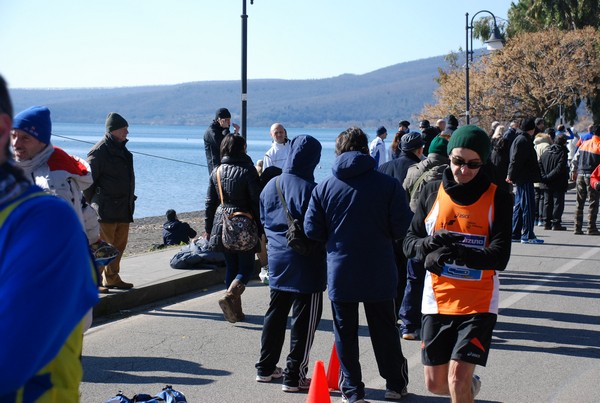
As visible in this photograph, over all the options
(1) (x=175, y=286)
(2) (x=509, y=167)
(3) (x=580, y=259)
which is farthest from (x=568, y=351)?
(2) (x=509, y=167)

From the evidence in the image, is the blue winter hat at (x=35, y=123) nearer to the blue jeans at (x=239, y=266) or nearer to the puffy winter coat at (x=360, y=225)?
the puffy winter coat at (x=360, y=225)

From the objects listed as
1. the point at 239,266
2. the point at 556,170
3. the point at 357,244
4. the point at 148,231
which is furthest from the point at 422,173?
the point at 148,231

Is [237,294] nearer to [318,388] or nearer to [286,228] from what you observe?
[286,228]

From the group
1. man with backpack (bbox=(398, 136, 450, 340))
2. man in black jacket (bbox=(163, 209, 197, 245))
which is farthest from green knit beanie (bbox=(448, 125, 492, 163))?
man in black jacket (bbox=(163, 209, 197, 245))

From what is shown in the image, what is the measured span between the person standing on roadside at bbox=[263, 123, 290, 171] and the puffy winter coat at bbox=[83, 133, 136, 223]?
10.2ft

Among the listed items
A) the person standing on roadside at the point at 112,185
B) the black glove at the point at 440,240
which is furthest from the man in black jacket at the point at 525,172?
the black glove at the point at 440,240

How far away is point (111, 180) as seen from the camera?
9727 mm

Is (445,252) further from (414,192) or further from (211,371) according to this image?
(414,192)

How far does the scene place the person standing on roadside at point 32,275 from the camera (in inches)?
75.9

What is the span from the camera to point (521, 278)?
38.5 ft

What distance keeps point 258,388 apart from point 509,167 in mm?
9540

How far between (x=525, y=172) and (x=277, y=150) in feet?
15.6

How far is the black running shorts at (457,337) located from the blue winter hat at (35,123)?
233 cm

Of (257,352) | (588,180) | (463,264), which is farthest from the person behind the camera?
(588,180)
